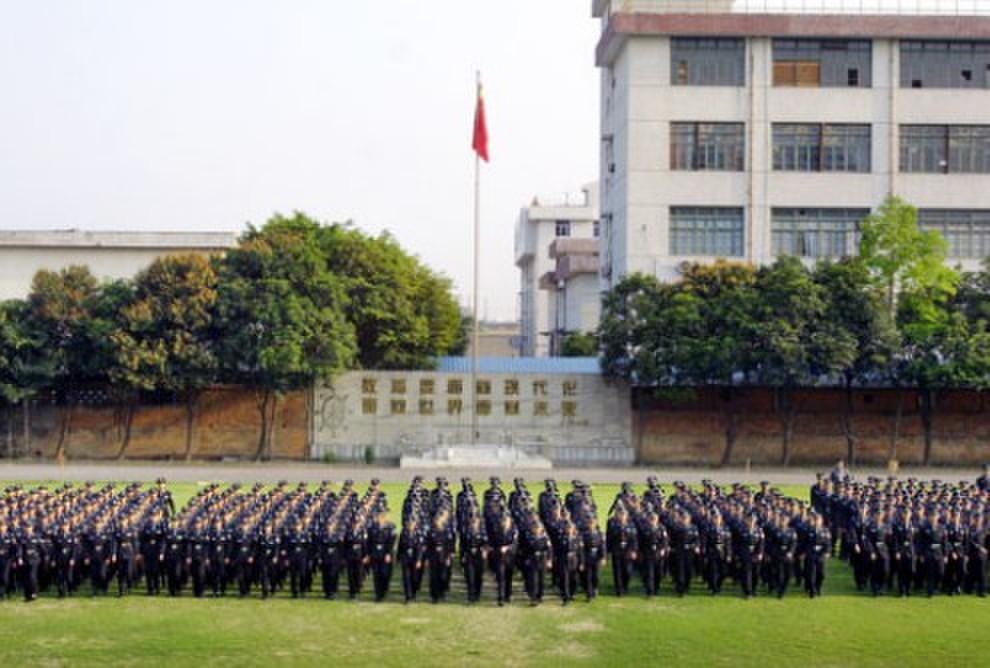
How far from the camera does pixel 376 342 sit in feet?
122

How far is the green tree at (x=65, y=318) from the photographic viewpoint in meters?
32.8

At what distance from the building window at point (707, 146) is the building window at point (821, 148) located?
1.11 m

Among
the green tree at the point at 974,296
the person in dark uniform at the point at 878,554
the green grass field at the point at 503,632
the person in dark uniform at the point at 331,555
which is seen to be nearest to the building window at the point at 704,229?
the green tree at the point at 974,296

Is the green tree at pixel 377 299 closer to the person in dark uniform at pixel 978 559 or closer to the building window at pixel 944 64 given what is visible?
the building window at pixel 944 64

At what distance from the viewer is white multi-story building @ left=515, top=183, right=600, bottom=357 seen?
6182 centimetres

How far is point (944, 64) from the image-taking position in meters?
38.2

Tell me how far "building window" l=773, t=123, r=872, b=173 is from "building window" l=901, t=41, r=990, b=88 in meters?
2.15

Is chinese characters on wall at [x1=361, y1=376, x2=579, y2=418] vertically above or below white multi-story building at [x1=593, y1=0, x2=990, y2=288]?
below

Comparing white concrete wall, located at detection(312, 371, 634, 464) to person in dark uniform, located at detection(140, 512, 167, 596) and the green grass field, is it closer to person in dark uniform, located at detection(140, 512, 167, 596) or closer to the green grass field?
the green grass field

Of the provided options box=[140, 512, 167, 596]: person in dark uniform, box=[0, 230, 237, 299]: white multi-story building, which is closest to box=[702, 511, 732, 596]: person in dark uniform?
box=[140, 512, 167, 596]: person in dark uniform

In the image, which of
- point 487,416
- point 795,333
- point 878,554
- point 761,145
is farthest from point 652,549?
point 761,145

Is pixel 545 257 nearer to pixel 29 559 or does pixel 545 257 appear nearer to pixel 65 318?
pixel 65 318

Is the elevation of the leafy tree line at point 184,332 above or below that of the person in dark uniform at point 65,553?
above

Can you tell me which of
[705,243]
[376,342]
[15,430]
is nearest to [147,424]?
[15,430]
